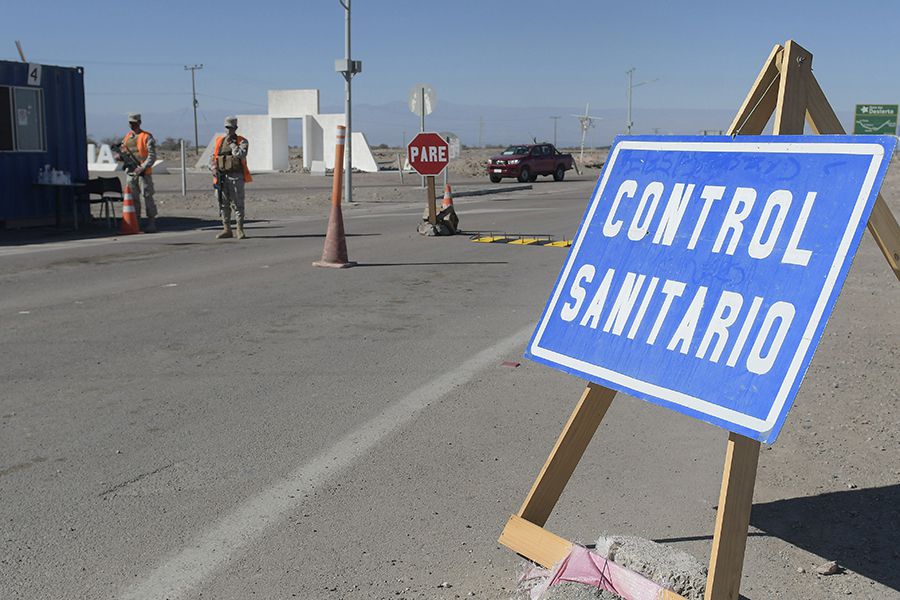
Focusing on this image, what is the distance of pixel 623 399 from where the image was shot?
6270mm

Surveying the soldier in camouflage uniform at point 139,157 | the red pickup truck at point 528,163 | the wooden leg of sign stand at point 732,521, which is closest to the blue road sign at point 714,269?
the wooden leg of sign stand at point 732,521

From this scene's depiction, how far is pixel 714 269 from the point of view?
3.21 m

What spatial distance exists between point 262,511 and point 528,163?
38496 mm

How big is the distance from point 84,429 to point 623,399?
3409mm

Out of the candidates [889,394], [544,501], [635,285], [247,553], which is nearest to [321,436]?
[247,553]

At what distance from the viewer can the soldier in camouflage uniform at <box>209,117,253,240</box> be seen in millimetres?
14984

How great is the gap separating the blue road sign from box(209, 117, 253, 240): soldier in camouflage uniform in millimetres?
11711

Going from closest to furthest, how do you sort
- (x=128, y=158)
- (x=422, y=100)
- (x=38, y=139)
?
(x=128, y=158) → (x=38, y=139) → (x=422, y=100)

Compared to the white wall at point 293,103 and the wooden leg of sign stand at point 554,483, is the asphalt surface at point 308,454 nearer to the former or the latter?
the wooden leg of sign stand at point 554,483

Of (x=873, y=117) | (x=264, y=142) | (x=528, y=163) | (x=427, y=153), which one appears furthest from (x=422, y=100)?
(x=873, y=117)

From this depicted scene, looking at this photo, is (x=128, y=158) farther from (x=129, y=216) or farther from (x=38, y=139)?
(x=38, y=139)

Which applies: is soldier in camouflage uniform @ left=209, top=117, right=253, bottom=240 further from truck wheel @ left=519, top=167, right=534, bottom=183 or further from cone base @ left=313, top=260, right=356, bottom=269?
truck wheel @ left=519, top=167, right=534, bottom=183

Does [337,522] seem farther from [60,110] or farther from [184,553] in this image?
[60,110]

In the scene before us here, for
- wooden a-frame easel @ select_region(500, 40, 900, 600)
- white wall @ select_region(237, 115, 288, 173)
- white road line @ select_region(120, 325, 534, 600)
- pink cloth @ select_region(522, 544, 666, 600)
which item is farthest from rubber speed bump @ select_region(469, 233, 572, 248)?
white wall @ select_region(237, 115, 288, 173)
